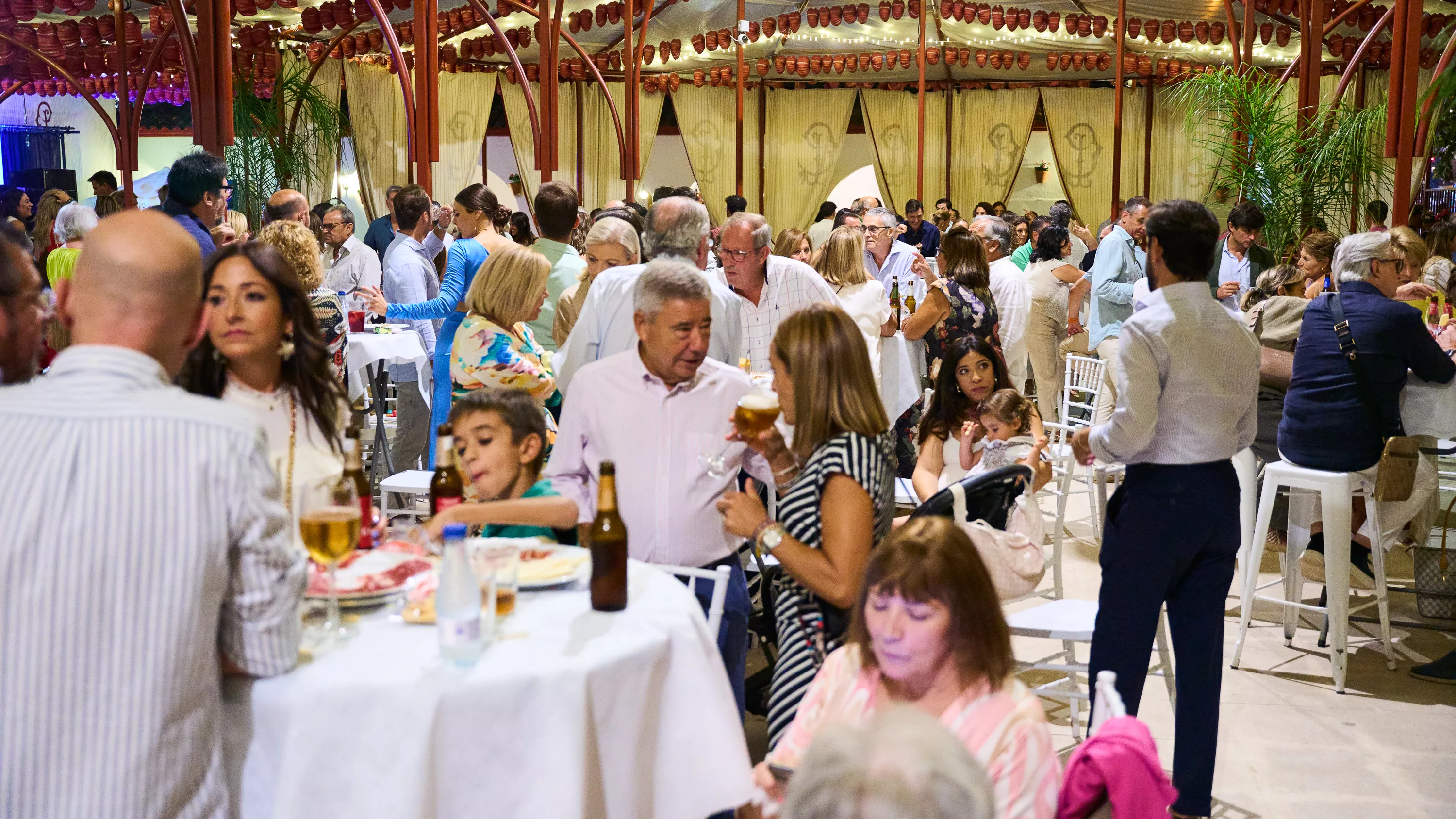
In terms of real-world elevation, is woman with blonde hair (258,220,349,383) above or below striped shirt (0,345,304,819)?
above

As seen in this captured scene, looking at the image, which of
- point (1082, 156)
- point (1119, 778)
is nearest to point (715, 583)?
point (1119, 778)

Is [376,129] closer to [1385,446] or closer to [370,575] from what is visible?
[1385,446]

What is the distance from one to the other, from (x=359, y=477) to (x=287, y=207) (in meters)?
4.53

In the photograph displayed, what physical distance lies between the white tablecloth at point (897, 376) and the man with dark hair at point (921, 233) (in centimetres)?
503

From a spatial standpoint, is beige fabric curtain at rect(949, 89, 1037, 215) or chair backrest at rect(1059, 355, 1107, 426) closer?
chair backrest at rect(1059, 355, 1107, 426)

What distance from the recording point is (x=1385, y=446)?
14.5 feet

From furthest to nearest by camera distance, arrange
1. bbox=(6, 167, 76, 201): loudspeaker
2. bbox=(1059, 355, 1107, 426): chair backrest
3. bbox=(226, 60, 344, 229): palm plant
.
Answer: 1. bbox=(6, 167, 76, 201): loudspeaker
2. bbox=(226, 60, 344, 229): palm plant
3. bbox=(1059, 355, 1107, 426): chair backrest

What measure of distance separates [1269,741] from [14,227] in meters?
3.69

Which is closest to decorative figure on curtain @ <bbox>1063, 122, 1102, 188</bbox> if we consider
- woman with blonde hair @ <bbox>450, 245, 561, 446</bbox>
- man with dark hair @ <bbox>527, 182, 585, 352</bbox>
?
man with dark hair @ <bbox>527, 182, 585, 352</bbox>

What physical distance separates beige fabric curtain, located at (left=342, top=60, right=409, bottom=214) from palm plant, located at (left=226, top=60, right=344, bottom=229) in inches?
13.9

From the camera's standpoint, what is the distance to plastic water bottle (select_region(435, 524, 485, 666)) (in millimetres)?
1908

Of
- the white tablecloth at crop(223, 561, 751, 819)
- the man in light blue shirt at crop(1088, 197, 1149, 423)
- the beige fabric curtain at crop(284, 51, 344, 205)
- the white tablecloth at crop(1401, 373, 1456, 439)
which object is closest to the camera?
the white tablecloth at crop(223, 561, 751, 819)

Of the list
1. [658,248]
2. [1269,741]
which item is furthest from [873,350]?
[1269,741]

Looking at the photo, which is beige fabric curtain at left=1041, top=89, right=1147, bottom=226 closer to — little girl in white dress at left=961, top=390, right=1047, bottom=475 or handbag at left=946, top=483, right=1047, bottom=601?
little girl in white dress at left=961, top=390, right=1047, bottom=475
